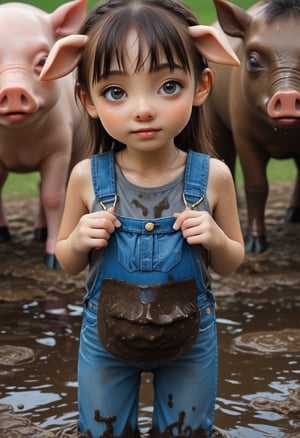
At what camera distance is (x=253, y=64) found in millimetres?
4418

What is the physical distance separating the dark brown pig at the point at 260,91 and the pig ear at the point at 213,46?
1.78m

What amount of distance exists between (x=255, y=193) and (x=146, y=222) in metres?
2.73

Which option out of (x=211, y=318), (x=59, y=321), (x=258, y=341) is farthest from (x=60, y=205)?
(x=211, y=318)

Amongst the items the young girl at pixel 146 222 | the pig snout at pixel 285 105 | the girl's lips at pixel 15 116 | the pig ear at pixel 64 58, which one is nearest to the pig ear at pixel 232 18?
the pig snout at pixel 285 105

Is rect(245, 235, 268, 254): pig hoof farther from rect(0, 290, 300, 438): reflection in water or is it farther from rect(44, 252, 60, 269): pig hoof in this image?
rect(44, 252, 60, 269): pig hoof

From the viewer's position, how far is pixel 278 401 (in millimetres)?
3014

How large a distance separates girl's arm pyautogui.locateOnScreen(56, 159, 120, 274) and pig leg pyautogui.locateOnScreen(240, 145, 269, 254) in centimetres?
255

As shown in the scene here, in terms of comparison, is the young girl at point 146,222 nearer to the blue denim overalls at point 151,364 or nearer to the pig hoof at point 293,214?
the blue denim overalls at point 151,364

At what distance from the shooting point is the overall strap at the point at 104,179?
92.4 inches

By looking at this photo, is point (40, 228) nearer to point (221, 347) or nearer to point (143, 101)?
point (221, 347)

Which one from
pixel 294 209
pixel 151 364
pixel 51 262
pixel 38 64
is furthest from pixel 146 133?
pixel 294 209

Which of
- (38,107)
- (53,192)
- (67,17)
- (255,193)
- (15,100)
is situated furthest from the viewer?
(255,193)

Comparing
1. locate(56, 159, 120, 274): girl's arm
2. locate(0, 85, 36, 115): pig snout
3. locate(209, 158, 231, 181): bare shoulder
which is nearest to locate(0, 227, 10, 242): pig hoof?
locate(0, 85, 36, 115): pig snout

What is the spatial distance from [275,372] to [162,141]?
4.31ft
